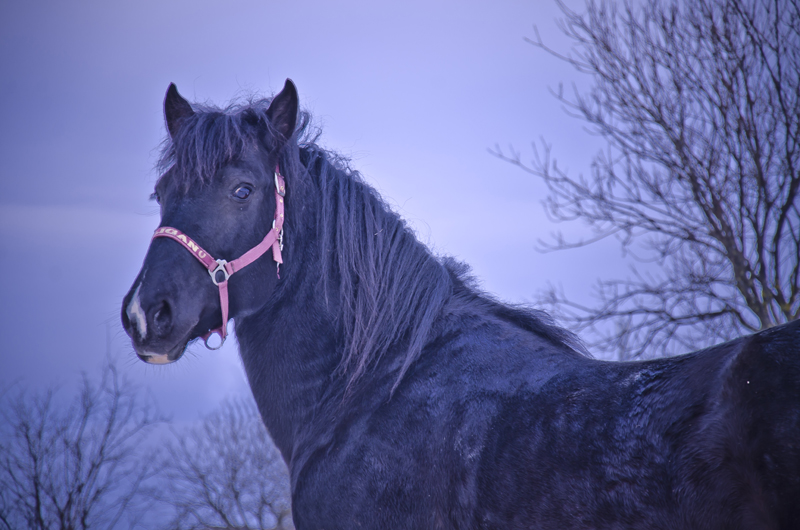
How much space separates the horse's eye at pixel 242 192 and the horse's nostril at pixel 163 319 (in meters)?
0.69

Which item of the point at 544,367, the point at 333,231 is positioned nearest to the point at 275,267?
the point at 333,231

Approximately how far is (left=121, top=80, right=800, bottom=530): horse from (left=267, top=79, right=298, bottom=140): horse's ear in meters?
0.01

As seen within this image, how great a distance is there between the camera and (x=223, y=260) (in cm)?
292

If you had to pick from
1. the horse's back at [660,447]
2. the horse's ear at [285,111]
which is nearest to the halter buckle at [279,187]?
the horse's ear at [285,111]

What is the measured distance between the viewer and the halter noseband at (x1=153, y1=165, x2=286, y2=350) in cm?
283

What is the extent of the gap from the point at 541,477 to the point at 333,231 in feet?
5.76

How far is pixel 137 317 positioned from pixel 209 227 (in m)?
0.58

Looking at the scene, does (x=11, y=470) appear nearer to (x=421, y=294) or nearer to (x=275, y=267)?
(x=275, y=267)

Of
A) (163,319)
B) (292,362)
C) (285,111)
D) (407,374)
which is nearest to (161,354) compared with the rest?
(163,319)

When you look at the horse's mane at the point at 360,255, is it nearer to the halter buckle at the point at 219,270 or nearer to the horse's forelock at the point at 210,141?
the horse's forelock at the point at 210,141

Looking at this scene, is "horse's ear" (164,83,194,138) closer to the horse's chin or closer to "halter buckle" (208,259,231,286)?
"halter buckle" (208,259,231,286)

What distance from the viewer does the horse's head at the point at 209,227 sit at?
2715 mm

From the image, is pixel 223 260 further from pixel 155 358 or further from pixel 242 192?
pixel 155 358

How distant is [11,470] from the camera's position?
21.1 ft
